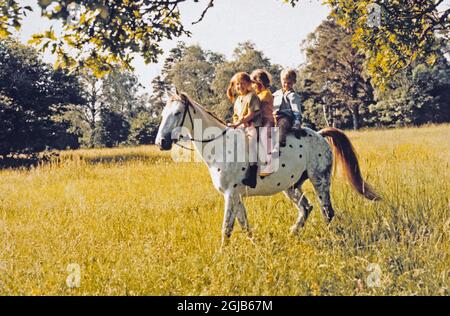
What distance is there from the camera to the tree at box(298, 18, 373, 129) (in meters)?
46.6

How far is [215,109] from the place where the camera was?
42375 mm

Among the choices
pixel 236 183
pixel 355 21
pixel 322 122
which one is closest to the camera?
pixel 236 183

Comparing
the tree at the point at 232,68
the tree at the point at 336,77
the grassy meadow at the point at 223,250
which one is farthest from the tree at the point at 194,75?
the grassy meadow at the point at 223,250

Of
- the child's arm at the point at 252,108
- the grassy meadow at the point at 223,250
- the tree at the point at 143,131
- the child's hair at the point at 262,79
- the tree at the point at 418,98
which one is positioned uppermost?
the tree at the point at 418,98

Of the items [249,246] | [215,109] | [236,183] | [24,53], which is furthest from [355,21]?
[215,109]

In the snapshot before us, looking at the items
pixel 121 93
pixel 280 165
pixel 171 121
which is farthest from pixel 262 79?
pixel 121 93

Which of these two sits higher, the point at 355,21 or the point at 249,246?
the point at 355,21

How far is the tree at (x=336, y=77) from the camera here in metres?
46.6

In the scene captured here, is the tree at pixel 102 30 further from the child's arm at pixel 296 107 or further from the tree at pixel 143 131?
the tree at pixel 143 131

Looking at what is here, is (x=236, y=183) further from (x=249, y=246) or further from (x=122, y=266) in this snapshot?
(x=122, y=266)

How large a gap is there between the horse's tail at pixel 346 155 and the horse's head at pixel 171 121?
107 inches

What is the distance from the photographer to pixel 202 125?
5.29 meters

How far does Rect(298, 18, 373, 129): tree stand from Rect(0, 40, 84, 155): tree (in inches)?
1327
